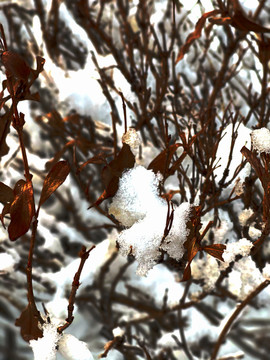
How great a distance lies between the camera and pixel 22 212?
52cm

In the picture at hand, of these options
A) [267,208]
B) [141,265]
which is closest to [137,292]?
[141,265]

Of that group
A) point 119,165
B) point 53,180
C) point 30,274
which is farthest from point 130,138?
point 30,274

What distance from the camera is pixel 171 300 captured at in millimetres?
1008

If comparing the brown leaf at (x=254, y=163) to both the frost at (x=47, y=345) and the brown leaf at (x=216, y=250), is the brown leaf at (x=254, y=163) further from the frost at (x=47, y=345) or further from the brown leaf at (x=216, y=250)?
the frost at (x=47, y=345)

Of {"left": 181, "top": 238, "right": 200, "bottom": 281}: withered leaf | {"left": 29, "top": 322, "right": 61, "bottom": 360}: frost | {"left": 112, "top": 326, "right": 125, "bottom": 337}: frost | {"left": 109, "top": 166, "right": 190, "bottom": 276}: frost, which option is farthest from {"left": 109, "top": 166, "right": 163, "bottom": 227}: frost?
{"left": 112, "top": 326, "right": 125, "bottom": 337}: frost

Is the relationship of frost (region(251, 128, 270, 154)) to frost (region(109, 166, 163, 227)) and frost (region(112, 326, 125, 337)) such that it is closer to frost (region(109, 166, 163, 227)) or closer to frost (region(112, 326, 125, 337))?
frost (region(109, 166, 163, 227))

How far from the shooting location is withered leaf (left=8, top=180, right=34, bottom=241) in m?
0.52

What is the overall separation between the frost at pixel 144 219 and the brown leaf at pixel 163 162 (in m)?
0.01

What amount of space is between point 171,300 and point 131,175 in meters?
0.51

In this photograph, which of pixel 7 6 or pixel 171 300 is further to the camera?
pixel 7 6

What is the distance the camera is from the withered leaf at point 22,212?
521 mm

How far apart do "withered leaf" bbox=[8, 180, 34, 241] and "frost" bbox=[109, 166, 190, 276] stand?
6.5 inches

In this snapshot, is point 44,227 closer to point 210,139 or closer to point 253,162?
point 210,139

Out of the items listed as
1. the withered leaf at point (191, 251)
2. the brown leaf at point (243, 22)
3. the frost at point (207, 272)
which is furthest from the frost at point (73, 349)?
the brown leaf at point (243, 22)
